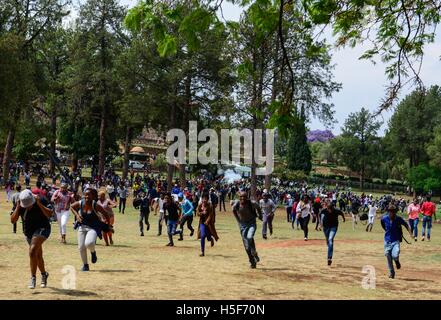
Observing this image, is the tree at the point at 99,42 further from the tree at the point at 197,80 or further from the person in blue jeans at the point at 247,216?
the person in blue jeans at the point at 247,216

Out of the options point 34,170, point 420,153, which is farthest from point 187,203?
point 420,153

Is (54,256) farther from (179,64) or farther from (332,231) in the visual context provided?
(179,64)

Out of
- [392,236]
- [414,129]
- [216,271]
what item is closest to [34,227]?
[216,271]

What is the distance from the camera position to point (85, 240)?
40.3 ft

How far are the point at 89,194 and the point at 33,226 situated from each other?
2.79 m

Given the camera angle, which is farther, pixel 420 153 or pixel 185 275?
pixel 420 153

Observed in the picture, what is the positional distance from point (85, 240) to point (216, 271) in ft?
9.30

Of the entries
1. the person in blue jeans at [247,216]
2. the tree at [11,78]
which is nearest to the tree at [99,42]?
the tree at [11,78]

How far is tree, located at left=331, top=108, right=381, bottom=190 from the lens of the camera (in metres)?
104

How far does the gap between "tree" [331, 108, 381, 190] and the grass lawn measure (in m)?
84.4

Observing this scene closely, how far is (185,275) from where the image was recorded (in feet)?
40.1

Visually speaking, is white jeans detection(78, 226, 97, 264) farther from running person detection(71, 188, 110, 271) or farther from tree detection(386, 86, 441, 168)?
tree detection(386, 86, 441, 168)

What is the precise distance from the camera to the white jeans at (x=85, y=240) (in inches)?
483

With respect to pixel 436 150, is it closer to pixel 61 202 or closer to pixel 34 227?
pixel 61 202
